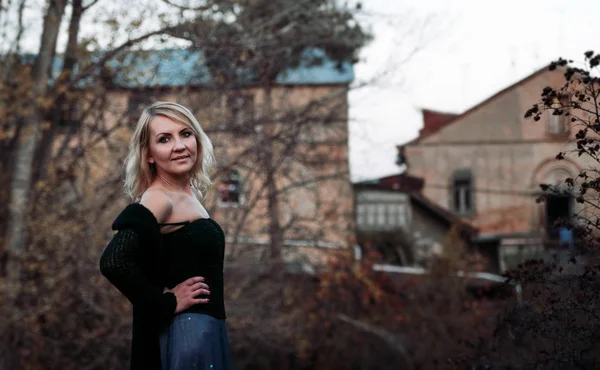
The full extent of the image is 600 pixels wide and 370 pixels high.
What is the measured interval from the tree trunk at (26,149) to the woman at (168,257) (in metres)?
10.5

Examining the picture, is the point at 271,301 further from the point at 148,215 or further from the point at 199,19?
the point at 148,215

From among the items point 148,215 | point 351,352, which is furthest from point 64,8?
point 148,215

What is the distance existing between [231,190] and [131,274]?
1322 centimetres

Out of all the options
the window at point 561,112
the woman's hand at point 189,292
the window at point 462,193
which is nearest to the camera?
the woman's hand at point 189,292

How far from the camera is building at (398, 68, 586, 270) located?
2875 centimetres

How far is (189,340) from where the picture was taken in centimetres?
379

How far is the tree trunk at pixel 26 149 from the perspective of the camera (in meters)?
14.3

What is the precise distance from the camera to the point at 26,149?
14.9m

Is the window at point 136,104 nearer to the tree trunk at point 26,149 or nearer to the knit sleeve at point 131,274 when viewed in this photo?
the tree trunk at point 26,149

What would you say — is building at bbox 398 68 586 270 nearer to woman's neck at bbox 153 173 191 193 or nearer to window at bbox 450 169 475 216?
window at bbox 450 169 475 216

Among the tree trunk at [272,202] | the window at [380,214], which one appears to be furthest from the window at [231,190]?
the window at [380,214]

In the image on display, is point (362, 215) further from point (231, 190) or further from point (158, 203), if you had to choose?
point (158, 203)

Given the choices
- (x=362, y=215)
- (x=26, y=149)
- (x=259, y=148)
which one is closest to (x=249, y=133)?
(x=259, y=148)

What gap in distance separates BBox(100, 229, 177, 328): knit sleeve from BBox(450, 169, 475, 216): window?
29.7 m
